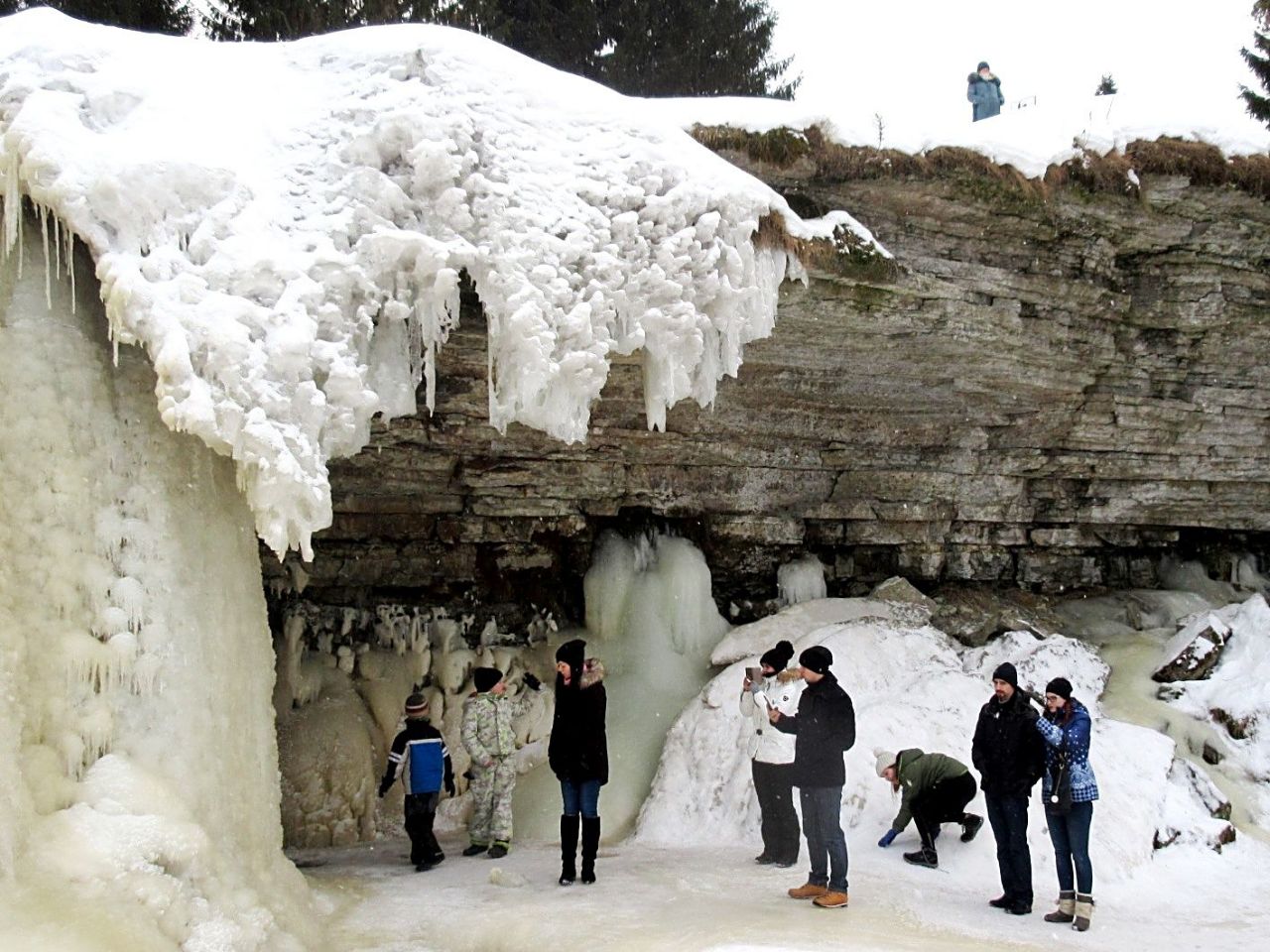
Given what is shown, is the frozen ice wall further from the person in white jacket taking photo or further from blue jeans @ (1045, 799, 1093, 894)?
blue jeans @ (1045, 799, 1093, 894)

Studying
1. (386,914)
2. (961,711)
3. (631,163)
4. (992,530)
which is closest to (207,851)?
(386,914)

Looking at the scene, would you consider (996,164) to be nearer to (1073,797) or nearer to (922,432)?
(922,432)

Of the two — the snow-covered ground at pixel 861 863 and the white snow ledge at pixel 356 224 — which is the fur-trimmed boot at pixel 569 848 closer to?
the snow-covered ground at pixel 861 863

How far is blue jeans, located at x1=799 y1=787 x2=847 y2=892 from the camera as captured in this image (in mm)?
6430

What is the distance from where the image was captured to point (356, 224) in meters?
6.46

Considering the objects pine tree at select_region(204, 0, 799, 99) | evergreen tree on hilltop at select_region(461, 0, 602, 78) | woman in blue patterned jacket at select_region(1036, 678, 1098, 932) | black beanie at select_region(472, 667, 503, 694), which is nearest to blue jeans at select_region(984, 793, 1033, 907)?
woman in blue patterned jacket at select_region(1036, 678, 1098, 932)

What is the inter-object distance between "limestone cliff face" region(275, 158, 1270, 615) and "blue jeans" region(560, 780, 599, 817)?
3301 mm

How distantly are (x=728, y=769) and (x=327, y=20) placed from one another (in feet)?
34.7

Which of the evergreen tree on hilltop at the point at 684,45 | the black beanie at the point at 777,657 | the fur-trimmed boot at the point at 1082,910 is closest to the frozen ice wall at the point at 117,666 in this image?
the black beanie at the point at 777,657

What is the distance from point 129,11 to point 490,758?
10633 millimetres

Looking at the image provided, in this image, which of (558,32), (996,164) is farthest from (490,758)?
(558,32)

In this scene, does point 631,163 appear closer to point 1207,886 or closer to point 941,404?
point 941,404

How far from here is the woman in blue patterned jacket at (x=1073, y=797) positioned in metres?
6.47

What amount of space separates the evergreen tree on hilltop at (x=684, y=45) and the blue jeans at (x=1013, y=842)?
15106 mm
